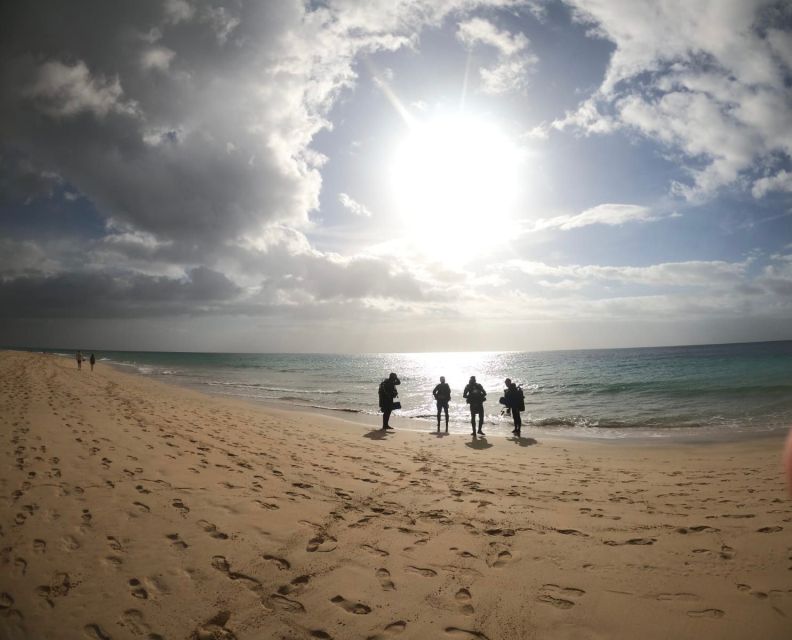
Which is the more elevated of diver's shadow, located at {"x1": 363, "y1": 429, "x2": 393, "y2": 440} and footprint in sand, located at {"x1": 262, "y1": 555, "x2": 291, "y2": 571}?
footprint in sand, located at {"x1": 262, "y1": 555, "x2": 291, "y2": 571}

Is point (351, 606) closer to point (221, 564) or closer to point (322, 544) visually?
point (322, 544)

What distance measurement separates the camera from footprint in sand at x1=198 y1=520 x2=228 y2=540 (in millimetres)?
4582

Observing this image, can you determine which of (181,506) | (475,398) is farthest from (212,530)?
(475,398)

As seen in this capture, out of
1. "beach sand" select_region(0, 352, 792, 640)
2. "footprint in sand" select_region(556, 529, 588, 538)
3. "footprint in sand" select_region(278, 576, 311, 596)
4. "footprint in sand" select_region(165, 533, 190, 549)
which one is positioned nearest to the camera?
"beach sand" select_region(0, 352, 792, 640)

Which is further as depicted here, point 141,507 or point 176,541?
point 141,507

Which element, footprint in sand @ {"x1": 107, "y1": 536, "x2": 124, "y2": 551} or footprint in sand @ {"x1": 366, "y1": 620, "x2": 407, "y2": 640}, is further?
footprint in sand @ {"x1": 107, "y1": 536, "x2": 124, "y2": 551}

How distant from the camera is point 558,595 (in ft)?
12.0

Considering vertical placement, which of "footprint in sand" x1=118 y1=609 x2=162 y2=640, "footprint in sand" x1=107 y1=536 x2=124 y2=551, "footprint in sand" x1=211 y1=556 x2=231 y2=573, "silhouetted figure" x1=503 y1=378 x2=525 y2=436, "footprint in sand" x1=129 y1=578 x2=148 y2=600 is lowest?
"silhouetted figure" x1=503 y1=378 x2=525 y2=436

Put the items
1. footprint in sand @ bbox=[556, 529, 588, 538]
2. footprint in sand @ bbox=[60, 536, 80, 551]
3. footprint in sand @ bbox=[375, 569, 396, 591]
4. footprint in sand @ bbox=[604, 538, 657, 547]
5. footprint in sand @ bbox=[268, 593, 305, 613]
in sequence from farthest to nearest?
footprint in sand @ bbox=[556, 529, 588, 538], footprint in sand @ bbox=[604, 538, 657, 547], footprint in sand @ bbox=[60, 536, 80, 551], footprint in sand @ bbox=[375, 569, 396, 591], footprint in sand @ bbox=[268, 593, 305, 613]

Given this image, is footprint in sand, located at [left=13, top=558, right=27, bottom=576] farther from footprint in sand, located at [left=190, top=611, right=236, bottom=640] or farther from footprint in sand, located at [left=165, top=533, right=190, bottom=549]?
footprint in sand, located at [left=190, top=611, right=236, bottom=640]

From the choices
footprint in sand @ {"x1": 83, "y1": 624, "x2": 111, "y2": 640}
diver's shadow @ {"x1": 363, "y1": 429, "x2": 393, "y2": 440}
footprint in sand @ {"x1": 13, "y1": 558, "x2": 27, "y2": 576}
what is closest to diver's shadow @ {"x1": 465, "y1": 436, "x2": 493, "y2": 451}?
diver's shadow @ {"x1": 363, "y1": 429, "x2": 393, "y2": 440}

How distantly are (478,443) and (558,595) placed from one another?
9.80 m

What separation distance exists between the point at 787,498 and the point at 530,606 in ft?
20.5

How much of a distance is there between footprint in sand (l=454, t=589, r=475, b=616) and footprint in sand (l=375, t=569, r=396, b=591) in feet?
2.21
